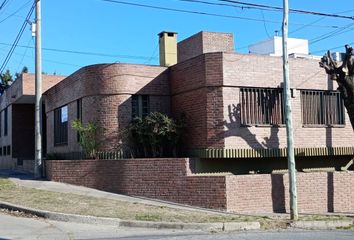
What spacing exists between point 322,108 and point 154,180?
730cm

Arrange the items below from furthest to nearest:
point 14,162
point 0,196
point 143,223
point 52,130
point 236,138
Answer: point 14,162 < point 52,130 < point 236,138 < point 0,196 < point 143,223

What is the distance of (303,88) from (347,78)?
1917 mm

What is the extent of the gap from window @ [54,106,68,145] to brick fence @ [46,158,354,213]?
5.50m

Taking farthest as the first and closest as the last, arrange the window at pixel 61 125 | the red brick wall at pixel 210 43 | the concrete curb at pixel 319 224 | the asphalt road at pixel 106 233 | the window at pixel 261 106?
the red brick wall at pixel 210 43 < the window at pixel 61 125 < the window at pixel 261 106 < the concrete curb at pixel 319 224 < the asphalt road at pixel 106 233

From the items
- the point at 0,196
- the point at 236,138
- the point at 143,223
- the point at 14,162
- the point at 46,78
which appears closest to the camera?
the point at 143,223

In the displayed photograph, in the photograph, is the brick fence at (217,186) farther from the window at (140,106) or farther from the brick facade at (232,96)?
the window at (140,106)

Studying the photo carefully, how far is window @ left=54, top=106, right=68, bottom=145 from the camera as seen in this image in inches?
946

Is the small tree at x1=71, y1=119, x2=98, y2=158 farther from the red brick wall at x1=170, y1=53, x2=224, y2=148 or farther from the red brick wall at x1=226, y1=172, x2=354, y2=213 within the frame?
the red brick wall at x1=226, y1=172, x2=354, y2=213

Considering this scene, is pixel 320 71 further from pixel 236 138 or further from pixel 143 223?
pixel 143 223

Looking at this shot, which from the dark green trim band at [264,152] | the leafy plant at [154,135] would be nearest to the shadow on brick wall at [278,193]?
the dark green trim band at [264,152]

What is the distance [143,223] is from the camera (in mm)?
12555

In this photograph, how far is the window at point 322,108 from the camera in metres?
19.4

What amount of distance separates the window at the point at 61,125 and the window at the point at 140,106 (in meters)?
5.23

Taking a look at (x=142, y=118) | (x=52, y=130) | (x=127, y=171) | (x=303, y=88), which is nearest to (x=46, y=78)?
(x=52, y=130)
